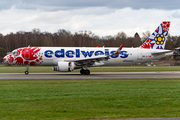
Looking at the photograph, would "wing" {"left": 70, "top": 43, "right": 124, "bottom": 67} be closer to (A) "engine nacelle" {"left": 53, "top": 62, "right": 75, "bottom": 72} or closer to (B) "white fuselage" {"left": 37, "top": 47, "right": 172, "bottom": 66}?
(B) "white fuselage" {"left": 37, "top": 47, "right": 172, "bottom": 66}

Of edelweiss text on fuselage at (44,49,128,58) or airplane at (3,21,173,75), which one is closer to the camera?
airplane at (3,21,173,75)

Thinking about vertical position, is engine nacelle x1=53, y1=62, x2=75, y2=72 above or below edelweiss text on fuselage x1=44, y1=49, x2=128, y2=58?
below

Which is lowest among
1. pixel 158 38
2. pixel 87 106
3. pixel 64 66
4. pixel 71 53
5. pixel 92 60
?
pixel 87 106

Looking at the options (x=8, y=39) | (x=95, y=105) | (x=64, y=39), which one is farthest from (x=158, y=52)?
(x=8, y=39)

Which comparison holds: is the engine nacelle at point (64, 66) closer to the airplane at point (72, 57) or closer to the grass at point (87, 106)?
the airplane at point (72, 57)

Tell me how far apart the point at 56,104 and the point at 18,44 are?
91.7 m

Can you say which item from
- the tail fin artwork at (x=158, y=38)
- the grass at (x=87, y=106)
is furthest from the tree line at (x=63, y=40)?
the grass at (x=87, y=106)

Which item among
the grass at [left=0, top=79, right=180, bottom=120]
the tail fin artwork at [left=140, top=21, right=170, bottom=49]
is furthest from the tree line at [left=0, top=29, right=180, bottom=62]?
the grass at [left=0, top=79, right=180, bottom=120]

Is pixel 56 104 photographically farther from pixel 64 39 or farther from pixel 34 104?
pixel 64 39

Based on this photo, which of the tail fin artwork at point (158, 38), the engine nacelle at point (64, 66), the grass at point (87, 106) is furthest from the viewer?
the tail fin artwork at point (158, 38)

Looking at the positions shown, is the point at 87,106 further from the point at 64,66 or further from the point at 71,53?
the point at 71,53

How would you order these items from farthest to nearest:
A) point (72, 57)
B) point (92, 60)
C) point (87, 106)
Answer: point (72, 57) → point (92, 60) → point (87, 106)

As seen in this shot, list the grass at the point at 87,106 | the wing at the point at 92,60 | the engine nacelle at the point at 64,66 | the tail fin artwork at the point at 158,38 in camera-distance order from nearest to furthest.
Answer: the grass at the point at 87,106, the engine nacelle at the point at 64,66, the wing at the point at 92,60, the tail fin artwork at the point at 158,38

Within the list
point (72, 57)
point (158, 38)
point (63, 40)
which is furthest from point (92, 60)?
point (63, 40)
